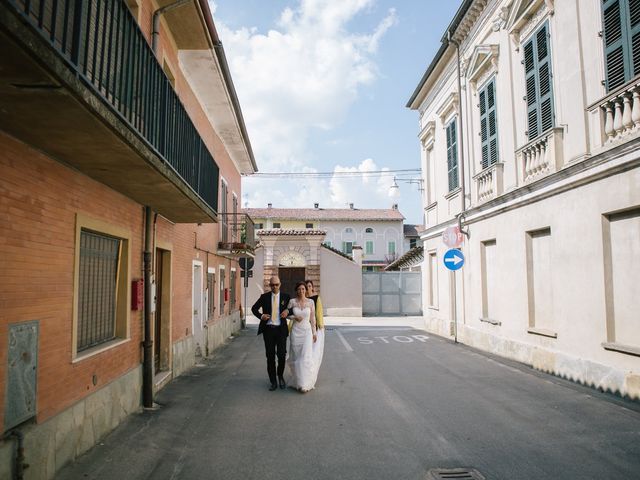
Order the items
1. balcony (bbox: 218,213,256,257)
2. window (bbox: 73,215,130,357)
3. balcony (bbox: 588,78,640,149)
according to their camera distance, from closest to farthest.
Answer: window (bbox: 73,215,130,357) → balcony (bbox: 588,78,640,149) → balcony (bbox: 218,213,256,257)

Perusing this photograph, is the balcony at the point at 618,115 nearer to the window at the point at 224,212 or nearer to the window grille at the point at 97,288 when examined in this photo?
the window grille at the point at 97,288

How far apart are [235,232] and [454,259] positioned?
24.4ft

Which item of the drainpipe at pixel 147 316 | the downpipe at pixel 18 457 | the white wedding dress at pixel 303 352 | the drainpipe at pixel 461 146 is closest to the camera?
the downpipe at pixel 18 457

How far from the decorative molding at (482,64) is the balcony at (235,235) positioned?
8.17 meters

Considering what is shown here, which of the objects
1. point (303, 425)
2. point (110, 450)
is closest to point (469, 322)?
point (303, 425)

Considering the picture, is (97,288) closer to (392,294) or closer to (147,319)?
(147,319)

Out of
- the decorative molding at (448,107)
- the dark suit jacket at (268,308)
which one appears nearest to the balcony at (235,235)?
the dark suit jacket at (268,308)

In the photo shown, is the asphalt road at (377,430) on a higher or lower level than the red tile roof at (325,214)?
lower

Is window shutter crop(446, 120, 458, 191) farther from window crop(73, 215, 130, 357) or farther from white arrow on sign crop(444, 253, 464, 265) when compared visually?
window crop(73, 215, 130, 357)

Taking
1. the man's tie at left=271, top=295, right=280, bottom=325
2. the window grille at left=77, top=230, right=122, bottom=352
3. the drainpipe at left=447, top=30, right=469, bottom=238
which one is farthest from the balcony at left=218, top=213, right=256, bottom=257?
the window grille at left=77, top=230, right=122, bottom=352

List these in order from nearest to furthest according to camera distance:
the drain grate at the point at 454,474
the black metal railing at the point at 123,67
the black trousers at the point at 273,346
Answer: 1. the black metal railing at the point at 123,67
2. the drain grate at the point at 454,474
3. the black trousers at the point at 273,346

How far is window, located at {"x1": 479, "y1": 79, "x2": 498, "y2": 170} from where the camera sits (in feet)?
42.0

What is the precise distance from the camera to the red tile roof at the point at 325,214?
5953 centimetres

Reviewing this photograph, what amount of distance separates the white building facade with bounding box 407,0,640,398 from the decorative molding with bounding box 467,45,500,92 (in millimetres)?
48
